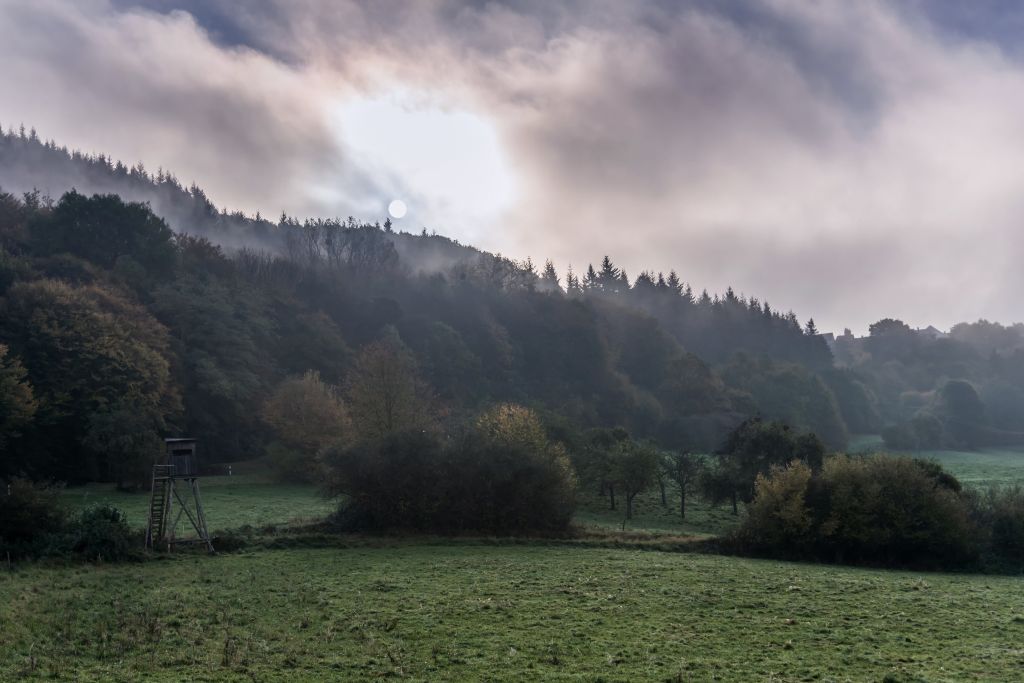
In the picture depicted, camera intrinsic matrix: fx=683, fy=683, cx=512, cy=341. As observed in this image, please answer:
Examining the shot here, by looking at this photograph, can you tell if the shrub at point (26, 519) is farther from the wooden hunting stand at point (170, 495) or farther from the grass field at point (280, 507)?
the grass field at point (280, 507)

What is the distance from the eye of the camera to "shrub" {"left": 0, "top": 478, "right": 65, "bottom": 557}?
31.6m

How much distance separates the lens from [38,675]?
1591 cm

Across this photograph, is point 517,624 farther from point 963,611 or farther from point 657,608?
point 963,611

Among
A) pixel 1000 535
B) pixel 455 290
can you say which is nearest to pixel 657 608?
pixel 1000 535

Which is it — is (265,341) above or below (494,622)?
above

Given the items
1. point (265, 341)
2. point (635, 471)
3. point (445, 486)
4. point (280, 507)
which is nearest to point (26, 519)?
point (280, 507)

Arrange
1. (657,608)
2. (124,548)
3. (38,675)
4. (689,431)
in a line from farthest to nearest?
1. (689,431)
2. (124,548)
3. (657,608)
4. (38,675)

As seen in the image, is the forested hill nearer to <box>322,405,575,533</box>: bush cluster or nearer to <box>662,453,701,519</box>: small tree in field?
<box>662,453,701,519</box>: small tree in field

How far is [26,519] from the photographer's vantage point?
3231cm

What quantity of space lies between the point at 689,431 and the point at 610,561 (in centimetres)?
9284

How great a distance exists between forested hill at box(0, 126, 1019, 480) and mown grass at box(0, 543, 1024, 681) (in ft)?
131

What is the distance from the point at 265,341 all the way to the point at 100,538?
7840 cm

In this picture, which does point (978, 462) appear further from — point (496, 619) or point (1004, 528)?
point (496, 619)

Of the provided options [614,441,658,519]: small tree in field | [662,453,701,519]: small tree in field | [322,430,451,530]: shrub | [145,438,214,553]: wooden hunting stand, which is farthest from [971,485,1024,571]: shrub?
[145,438,214,553]: wooden hunting stand
